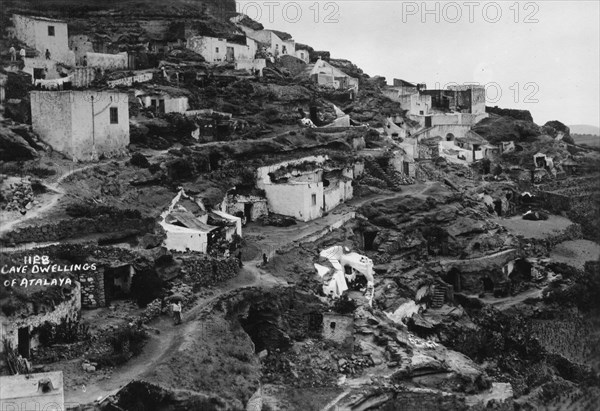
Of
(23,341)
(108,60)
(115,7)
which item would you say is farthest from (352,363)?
(115,7)

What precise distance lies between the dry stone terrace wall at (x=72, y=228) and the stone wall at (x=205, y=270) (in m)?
1.89

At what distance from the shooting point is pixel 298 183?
36594 mm

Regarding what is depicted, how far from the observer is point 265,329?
26.2m

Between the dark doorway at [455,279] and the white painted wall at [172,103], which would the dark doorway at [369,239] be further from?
the white painted wall at [172,103]

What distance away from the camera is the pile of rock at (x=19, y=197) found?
84.1 ft

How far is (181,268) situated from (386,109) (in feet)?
106

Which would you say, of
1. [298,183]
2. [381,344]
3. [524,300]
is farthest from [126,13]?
[381,344]

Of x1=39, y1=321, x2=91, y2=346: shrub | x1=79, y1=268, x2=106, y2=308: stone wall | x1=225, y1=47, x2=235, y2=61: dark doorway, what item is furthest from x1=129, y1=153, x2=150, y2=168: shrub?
x1=225, y1=47, x2=235, y2=61: dark doorway

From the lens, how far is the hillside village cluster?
70.7ft

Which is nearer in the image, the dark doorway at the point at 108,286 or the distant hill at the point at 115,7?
the dark doorway at the point at 108,286

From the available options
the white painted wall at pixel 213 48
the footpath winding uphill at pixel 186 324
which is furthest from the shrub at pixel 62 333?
the white painted wall at pixel 213 48

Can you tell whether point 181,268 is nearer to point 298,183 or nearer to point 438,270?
point 298,183

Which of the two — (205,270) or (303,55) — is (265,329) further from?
(303,55)

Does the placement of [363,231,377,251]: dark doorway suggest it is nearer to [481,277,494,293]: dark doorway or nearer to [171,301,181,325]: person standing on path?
[481,277,494,293]: dark doorway
